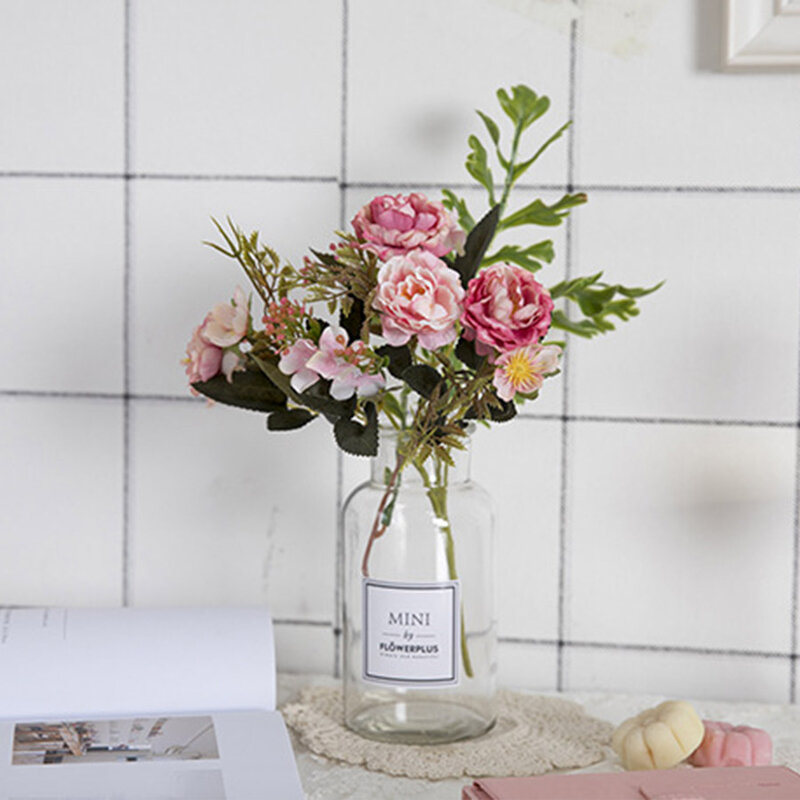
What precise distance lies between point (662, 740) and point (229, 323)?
0.42 meters

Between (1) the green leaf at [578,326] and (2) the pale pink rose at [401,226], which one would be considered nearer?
(2) the pale pink rose at [401,226]

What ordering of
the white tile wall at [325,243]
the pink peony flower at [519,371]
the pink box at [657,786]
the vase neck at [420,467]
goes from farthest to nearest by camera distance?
the white tile wall at [325,243] < the vase neck at [420,467] < the pink peony flower at [519,371] < the pink box at [657,786]

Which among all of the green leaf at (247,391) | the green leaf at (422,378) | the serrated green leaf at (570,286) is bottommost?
the green leaf at (247,391)

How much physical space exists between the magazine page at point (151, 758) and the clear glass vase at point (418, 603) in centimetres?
10

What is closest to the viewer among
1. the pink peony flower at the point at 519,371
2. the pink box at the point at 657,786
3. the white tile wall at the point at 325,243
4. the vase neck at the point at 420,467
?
the pink box at the point at 657,786

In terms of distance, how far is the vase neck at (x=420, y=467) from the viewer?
32.6 inches

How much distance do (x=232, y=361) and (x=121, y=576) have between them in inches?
12.0

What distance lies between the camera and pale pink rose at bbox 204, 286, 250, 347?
79cm

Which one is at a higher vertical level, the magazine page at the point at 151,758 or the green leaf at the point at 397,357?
the green leaf at the point at 397,357

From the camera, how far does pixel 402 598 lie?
0.80m

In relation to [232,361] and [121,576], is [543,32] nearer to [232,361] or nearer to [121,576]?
[232,361]

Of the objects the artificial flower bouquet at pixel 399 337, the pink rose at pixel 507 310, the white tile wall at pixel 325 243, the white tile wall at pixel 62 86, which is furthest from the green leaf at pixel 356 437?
the white tile wall at pixel 62 86

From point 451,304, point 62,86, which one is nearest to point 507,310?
point 451,304

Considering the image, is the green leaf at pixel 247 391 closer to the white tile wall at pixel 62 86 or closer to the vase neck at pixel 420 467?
the vase neck at pixel 420 467
